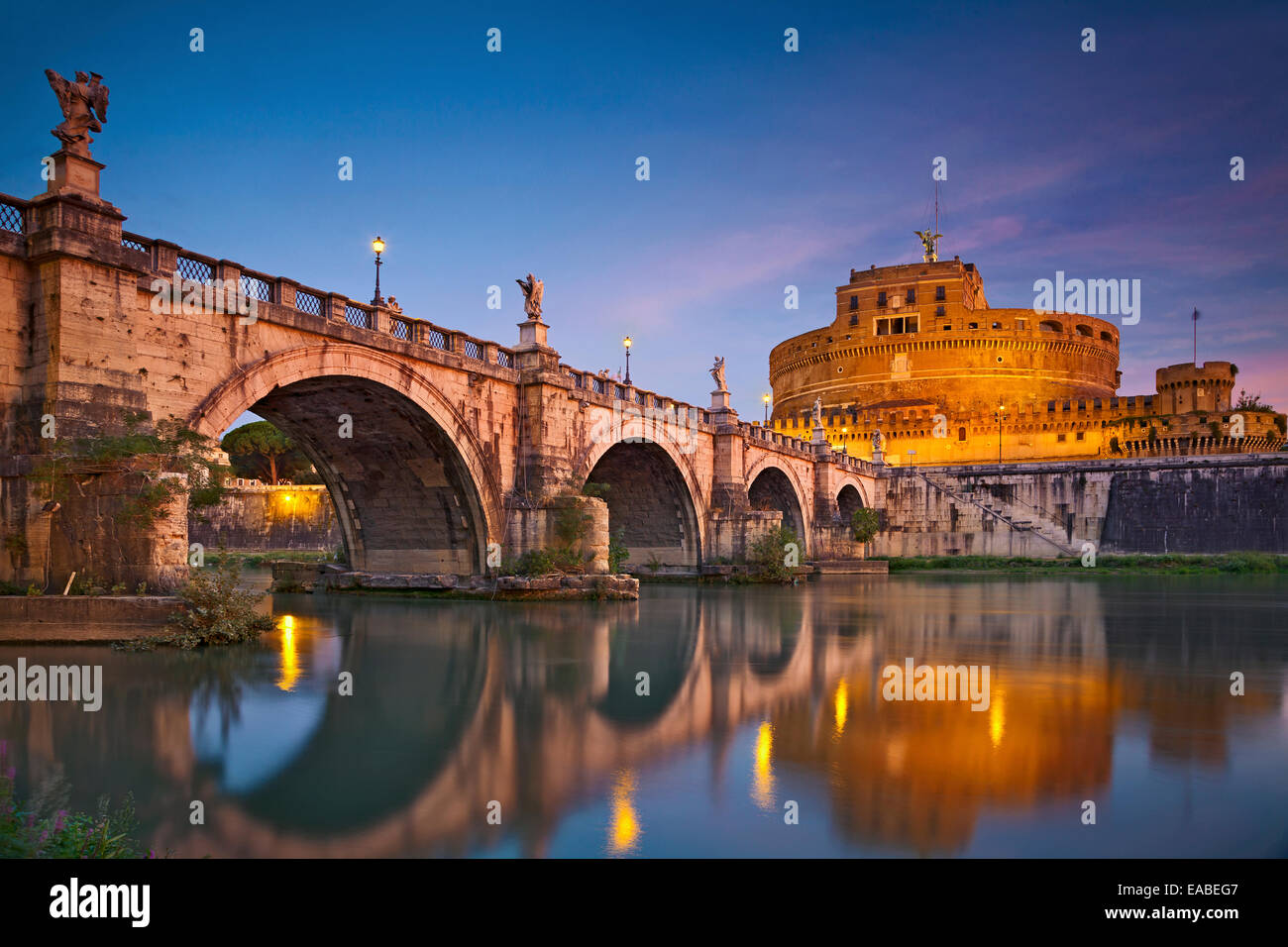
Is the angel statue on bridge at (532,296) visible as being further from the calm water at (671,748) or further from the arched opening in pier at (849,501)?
the arched opening in pier at (849,501)

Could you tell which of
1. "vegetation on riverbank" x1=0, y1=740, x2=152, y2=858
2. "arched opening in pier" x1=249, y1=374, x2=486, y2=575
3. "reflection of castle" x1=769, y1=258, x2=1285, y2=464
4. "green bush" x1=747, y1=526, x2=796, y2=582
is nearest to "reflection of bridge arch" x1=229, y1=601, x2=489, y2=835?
"vegetation on riverbank" x1=0, y1=740, x2=152, y2=858

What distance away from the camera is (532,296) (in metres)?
23.2

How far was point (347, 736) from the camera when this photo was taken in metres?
7.68

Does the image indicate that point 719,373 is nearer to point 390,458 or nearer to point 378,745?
point 390,458

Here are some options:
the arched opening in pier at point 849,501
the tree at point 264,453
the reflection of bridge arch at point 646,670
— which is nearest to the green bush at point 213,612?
the reflection of bridge arch at point 646,670

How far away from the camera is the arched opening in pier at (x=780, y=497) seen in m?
43.3

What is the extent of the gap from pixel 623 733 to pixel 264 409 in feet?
51.0

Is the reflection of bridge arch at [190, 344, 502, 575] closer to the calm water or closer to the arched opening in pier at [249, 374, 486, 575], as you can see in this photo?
Result: the arched opening in pier at [249, 374, 486, 575]

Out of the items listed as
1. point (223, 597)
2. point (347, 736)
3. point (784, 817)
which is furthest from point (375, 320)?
point (784, 817)

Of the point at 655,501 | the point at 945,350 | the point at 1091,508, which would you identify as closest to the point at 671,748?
the point at 655,501

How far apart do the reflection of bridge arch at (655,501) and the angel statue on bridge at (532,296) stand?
7843 millimetres

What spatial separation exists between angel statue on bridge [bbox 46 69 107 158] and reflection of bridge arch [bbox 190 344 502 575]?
4.99 meters

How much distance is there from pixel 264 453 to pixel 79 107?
5230cm
